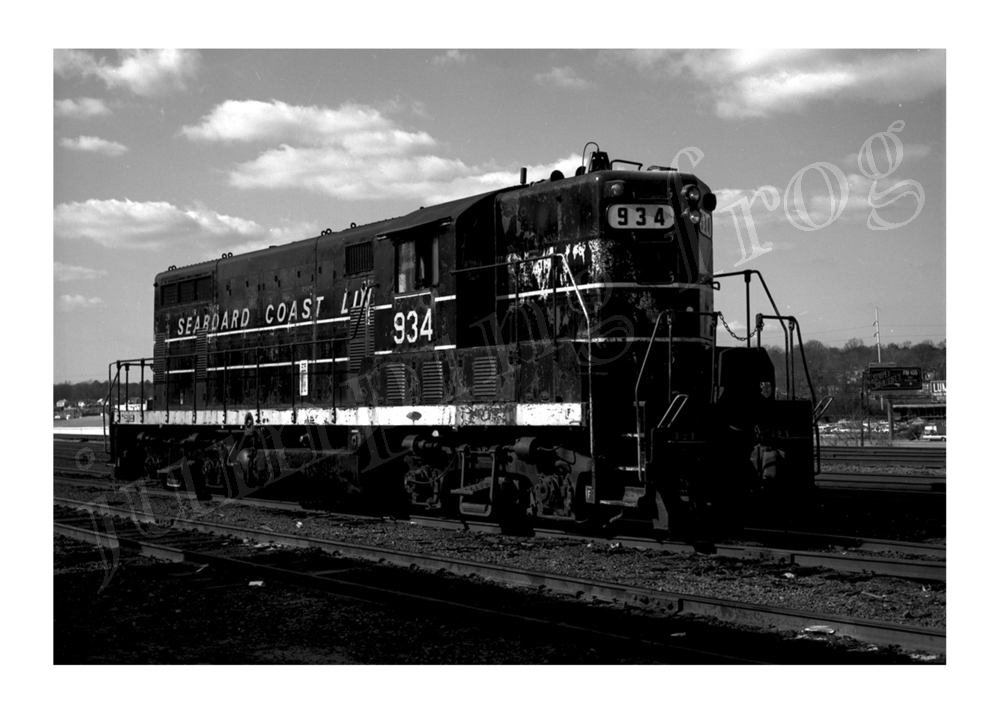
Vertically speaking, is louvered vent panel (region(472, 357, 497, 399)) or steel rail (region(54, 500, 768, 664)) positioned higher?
louvered vent panel (region(472, 357, 497, 399))

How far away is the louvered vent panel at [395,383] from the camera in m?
10.7

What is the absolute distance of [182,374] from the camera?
49.9 ft

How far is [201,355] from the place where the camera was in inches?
581

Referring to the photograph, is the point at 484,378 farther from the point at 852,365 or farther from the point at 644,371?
the point at 852,365

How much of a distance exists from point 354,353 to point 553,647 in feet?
22.2

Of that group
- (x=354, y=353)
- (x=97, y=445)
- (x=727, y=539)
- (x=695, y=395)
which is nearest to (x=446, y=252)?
(x=354, y=353)

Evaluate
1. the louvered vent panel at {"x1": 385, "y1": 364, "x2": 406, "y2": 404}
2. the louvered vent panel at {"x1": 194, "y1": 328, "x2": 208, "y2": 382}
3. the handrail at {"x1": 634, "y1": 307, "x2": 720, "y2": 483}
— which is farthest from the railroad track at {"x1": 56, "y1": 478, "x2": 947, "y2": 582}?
the louvered vent panel at {"x1": 194, "y1": 328, "x2": 208, "y2": 382}

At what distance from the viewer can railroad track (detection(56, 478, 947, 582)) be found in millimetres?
7730

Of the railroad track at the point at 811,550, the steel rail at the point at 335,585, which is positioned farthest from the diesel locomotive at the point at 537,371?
the steel rail at the point at 335,585

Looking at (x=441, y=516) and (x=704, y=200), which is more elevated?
(x=704, y=200)

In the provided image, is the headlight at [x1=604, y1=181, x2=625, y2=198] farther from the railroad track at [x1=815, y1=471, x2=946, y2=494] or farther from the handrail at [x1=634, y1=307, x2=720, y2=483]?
the railroad track at [x1=815, y1=471, x2=946, y2=494]

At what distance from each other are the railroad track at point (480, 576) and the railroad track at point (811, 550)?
1806 millimetres

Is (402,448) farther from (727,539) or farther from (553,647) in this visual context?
(553,647)

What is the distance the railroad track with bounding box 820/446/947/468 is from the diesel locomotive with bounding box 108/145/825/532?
438 inches
